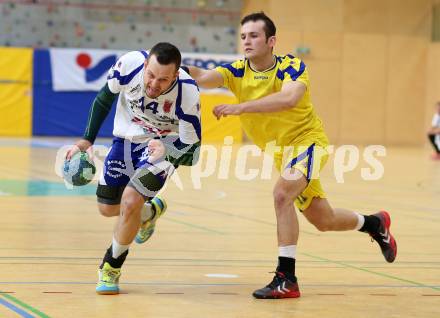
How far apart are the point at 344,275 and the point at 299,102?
1.54 m

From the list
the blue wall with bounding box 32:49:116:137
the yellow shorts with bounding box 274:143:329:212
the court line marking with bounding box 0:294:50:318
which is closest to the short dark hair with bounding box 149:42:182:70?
the yellow shorts with bounding box 274:143:329:212

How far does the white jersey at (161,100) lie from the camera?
670 centimetres

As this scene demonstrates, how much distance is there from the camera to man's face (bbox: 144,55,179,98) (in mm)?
6281

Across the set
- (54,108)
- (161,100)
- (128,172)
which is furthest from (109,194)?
(54,108)

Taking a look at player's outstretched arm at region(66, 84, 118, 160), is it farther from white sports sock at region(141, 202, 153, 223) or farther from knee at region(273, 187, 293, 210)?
knee at region(273, 187, 293, 210)

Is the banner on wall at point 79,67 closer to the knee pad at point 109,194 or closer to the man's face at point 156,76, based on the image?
the knee pad at point 109,194

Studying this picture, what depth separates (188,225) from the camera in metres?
10.5

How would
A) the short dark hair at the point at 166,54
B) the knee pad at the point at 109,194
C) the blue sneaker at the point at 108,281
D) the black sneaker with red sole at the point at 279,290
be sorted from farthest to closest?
the knee pad at the point at 109,194 < the black sneaker with red sole at the point at 279,290 < the blue sneaker at the point at 108,281 < the short dark hair at the point at 166,54

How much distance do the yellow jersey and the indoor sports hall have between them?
45.3 inches

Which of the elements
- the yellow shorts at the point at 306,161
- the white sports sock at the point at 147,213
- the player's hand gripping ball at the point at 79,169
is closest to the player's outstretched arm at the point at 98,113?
the player's hand gripping ball at the point at 79,169

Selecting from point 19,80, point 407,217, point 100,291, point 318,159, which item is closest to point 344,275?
point 318,159

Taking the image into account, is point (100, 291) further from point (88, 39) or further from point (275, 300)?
point (88, 39)

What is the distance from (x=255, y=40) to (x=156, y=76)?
0.94 m

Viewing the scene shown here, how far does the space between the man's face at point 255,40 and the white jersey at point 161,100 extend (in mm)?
496
